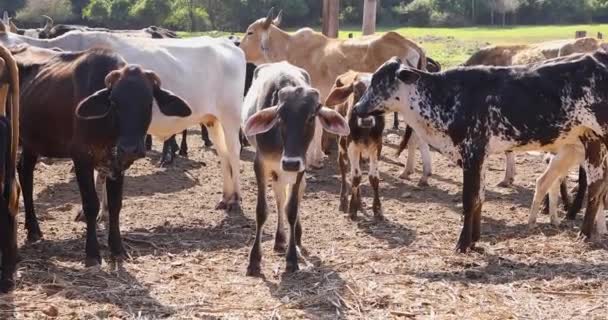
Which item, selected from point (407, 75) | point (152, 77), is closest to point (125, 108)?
point (152, 77)

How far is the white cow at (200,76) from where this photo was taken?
920cm

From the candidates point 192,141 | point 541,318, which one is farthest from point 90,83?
point 192,141

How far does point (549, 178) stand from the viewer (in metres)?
8.47

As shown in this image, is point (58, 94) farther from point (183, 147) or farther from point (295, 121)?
point (183, 147)

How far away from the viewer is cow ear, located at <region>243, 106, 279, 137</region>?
21.9 ft

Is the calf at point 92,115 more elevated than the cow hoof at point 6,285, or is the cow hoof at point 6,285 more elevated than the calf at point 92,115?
the calf at point 92,115

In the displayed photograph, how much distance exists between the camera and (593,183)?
25.6 ft

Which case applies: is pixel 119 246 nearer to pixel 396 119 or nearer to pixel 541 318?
pixel 541 318

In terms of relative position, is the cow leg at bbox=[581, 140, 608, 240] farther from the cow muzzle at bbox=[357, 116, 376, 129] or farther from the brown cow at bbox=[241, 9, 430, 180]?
the brown cow at bbox=[241, 9, 430, 180]

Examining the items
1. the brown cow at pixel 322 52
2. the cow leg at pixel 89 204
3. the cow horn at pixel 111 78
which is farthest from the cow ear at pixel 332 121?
the brown cow at pixel 322 52

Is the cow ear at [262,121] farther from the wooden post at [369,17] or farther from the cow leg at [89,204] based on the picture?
the wooden post at [369,17]

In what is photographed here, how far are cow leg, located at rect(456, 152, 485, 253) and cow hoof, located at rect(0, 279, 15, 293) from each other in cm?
359

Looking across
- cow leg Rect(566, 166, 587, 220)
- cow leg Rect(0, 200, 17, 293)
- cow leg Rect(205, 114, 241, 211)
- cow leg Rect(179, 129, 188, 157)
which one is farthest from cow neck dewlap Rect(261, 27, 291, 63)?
cow leg Rect(0, 200, 17, 293)

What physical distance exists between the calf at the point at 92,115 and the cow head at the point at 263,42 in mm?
6210
